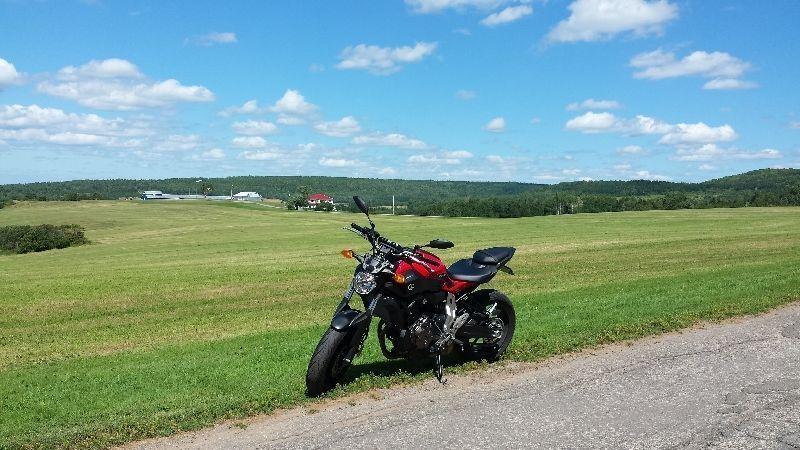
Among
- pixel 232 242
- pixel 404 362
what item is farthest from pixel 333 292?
pixel 232 242

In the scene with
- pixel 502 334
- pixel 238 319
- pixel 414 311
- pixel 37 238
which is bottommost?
pixel 37 238

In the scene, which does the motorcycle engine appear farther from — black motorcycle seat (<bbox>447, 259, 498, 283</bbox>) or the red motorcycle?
black motorcycle seat (<bbox>447, 259, 498, 283</bbox>)

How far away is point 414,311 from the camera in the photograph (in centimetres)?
808

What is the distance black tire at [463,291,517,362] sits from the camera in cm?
887

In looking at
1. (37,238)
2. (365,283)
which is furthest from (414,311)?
(37,238)

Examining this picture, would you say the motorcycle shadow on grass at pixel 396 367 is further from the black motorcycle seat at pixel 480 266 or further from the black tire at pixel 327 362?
the black motorcycle seat at pixel 480 266

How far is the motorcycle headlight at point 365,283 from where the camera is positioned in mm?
7418

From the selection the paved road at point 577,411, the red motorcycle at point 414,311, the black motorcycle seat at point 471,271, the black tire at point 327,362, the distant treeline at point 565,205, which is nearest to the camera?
the paved road at point 577,411

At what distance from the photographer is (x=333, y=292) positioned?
74.1 feet

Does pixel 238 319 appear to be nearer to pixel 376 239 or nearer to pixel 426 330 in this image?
pixel 426 330

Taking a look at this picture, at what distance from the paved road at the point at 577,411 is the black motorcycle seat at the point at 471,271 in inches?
46.0

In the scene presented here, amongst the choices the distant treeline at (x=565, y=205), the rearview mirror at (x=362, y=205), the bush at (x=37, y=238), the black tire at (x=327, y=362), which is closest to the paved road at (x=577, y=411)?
the black tire at (x=327, y=362)

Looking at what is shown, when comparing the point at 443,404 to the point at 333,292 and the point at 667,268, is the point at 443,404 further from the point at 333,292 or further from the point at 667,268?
A: the point at 667,268

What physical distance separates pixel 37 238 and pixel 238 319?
189ft
